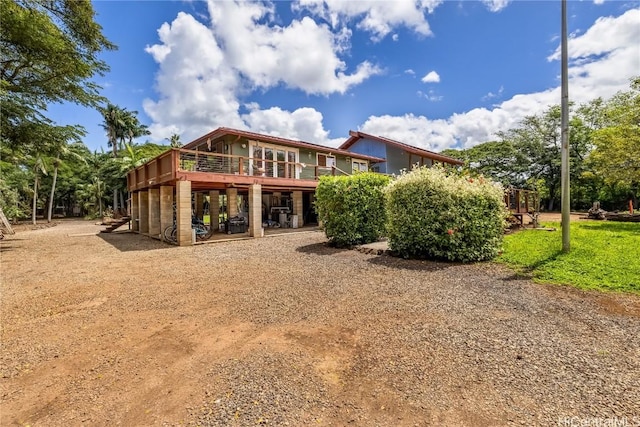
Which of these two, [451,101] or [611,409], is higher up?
[451,101]

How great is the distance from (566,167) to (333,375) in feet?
27.2

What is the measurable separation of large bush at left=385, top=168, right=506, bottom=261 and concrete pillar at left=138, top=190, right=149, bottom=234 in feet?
52.3

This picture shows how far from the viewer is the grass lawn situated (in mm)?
5699

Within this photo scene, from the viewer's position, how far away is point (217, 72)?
16.1 meters

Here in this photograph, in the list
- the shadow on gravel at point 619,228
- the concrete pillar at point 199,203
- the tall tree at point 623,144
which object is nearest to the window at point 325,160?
the concrete pillar at point 199,203

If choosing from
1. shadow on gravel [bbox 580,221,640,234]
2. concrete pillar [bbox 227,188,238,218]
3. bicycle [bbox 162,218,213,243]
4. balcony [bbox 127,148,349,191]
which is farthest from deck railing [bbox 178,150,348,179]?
shadow on gravel [bbox 580,221,640,234]

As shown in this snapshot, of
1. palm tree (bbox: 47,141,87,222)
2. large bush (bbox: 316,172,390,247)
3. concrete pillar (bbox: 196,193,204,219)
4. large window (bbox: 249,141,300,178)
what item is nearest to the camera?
large bush (bbox: 316,172,390,247)

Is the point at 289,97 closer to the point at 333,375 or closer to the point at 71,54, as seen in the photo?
the point at 71,54

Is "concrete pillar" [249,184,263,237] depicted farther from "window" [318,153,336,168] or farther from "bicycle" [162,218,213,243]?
"window" [318,153,336,168]

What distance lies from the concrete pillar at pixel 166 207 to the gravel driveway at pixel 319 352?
23.9 feet

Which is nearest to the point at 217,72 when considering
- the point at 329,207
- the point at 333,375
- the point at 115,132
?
the point at 329,207

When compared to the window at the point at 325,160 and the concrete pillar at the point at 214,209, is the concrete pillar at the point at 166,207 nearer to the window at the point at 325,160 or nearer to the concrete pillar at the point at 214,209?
the concrete pillar at the point at 214,209

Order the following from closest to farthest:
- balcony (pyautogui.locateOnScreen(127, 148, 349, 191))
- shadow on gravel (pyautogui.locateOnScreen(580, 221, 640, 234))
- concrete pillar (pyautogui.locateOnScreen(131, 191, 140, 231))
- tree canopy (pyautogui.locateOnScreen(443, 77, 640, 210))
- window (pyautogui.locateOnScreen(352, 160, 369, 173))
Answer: shadow on gravel (pyautogui.locateOnScreen(580, 221, 640, 234)) → balcony (pyautogui.locateOnScreen(127, 148, 349, 191)) → concrete pillar (pyautogui.locateOnScreen(131, 191, 140, 231)) → window (pyautogui.locateOnScreen(352, 160, 369, 173)) → tree canopy (pyautogui.locateOnScreen(443, 77, 640, 210))

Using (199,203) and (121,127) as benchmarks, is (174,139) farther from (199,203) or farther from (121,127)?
(199,203)
